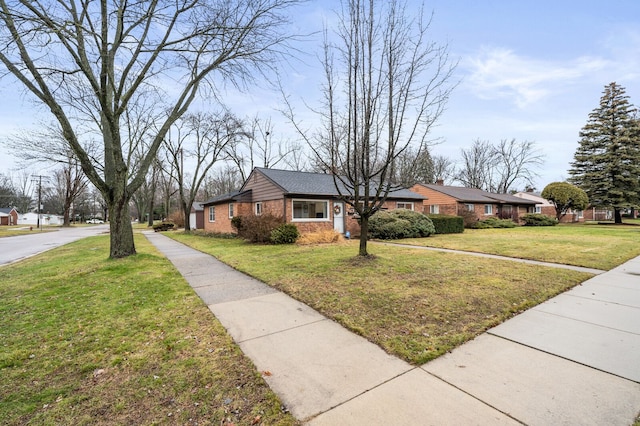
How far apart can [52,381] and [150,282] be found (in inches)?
151

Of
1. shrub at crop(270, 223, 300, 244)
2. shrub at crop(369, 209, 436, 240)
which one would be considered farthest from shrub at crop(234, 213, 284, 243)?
shrub at crop(369, 209, 436, 240)

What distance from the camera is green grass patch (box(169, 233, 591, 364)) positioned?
3.54 meters

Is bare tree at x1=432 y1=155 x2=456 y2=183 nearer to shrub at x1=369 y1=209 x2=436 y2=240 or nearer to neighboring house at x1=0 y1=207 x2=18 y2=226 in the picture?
shrub at x1=369 y1=209 x2=436 y2=240

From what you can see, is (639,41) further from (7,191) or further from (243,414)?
(7,191)

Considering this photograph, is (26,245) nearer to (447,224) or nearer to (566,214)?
(447,224)

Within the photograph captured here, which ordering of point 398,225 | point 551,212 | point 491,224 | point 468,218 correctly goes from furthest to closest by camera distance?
1. point 551,212
2. point 491,224
3. point 468,218
4. point 398,225

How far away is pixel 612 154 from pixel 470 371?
3571cm

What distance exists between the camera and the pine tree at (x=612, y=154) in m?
25.7

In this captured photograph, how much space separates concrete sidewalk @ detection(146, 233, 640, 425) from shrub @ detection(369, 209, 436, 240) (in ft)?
35.2

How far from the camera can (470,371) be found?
8.87 ft

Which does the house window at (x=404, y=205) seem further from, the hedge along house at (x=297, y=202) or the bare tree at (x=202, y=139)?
the bare tree at (x=202, y=139)

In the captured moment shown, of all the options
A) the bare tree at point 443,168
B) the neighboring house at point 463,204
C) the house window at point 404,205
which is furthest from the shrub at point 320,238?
the bare tree at point 443,168

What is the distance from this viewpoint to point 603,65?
34.9 feet

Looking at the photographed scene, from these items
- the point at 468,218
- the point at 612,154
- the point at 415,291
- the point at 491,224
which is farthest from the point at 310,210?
the point at 612,154
